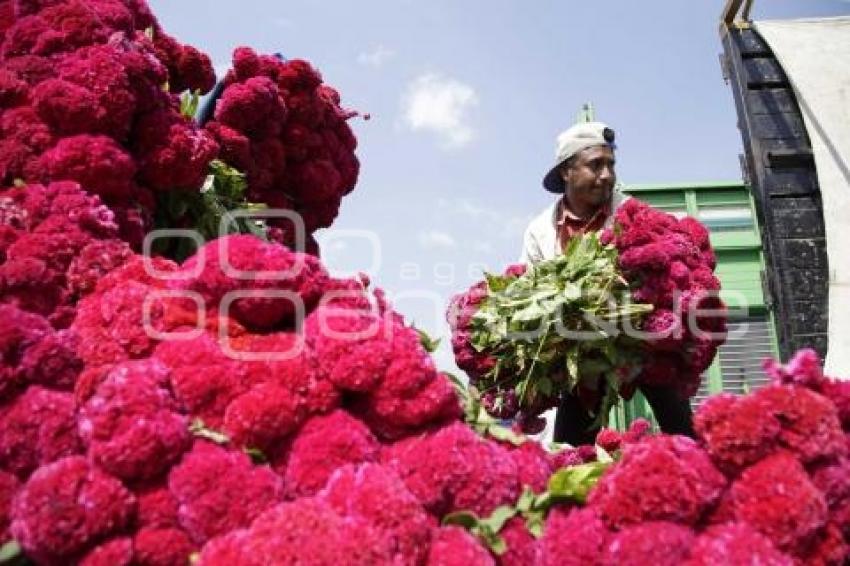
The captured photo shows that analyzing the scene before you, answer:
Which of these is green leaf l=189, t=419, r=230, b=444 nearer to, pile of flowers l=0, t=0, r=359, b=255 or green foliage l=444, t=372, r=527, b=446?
green foliage l=444, t=372, r=527, b=446

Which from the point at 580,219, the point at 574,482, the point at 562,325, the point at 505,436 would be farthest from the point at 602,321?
the point at 574,482

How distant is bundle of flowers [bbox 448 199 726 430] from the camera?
8.89 ft

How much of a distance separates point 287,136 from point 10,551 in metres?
1.77

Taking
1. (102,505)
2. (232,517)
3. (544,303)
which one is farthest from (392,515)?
(544,303)

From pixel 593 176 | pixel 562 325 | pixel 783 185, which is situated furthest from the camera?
pixel 783 185

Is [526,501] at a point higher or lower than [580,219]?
lower

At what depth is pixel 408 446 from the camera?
128 centimetres

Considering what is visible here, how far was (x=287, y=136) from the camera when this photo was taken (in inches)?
107

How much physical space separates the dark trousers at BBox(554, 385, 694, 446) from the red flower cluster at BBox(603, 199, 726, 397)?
0.14 meters

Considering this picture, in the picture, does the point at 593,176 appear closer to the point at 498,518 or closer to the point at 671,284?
the point at 671,284

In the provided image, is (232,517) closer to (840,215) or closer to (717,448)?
(717,448)

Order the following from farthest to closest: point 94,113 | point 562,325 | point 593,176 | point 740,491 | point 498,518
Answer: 1. point 593,176
2. point 562,325
3. point 94,113
4. point 498,518
5. point 740,491

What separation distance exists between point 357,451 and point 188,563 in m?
0.28

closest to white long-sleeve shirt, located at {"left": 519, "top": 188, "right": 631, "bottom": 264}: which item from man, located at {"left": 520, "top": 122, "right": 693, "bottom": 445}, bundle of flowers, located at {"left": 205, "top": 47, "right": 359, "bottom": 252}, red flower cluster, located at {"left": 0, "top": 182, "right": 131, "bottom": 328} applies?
man, located at {"left": 520, "top": 122, "right": 693, "bottom": 445}
